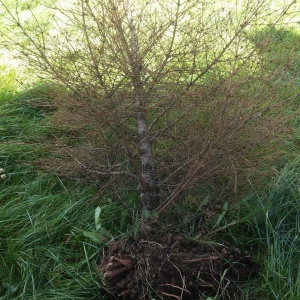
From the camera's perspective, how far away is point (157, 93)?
8.77 ft

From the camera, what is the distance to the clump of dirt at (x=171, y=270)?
95.8 inches

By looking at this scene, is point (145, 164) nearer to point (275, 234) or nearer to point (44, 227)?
point (44, 227)

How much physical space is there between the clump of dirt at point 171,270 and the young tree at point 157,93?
305 mm

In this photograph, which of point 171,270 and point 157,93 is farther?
point 157,93

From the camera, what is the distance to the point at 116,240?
9.22ft

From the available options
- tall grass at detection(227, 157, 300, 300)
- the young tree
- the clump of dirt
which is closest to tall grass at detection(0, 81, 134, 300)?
the clump of dirt

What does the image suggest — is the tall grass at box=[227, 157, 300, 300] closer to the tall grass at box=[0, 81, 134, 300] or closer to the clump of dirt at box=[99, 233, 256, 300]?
the clump of dirt at box=[99, 233, 256, 300]

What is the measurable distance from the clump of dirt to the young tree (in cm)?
30

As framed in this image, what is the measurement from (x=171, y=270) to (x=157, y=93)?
0.93 meters

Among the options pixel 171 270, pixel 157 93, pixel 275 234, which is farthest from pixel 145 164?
pixel 275 234

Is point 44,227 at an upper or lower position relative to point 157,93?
lower

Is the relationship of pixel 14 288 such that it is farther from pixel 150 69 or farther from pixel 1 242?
pixel 150 69

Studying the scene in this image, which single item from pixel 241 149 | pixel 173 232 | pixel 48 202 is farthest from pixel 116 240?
pixel 241 149

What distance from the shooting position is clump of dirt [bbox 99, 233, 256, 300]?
95.8 inches
